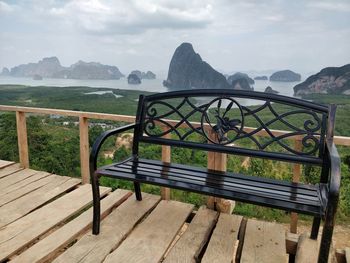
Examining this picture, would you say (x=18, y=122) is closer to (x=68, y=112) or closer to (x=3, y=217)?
(x=68, y=112)

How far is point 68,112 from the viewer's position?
9.86ft

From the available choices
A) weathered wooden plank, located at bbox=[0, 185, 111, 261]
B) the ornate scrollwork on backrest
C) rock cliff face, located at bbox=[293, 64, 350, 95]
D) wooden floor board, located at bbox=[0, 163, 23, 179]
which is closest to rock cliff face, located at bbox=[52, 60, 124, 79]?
rock cliff face, located at bbox=[293, 64, 350, 95]

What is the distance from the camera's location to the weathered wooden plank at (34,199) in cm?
230

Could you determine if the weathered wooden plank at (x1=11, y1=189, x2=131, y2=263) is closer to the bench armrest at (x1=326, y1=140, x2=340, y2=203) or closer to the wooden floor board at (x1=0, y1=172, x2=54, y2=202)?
the wooden floor board at (x1=0, y1=172, x2=54, y2=202)

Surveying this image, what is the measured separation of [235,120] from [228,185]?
0.50m

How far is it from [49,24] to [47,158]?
74.6ft

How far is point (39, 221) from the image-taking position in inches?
86.5

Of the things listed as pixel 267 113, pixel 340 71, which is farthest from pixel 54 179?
pixel 340 71

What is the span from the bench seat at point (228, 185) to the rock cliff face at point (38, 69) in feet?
287

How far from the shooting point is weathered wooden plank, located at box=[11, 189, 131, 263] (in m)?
1.73

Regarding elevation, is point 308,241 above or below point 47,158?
above

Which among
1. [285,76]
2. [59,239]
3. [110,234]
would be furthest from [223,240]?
[285,76]

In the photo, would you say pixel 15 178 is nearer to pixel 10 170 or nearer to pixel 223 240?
pixel 10 170

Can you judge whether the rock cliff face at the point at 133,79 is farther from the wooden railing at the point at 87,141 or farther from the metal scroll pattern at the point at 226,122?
the metal scroll pattern at the point at 226,122
